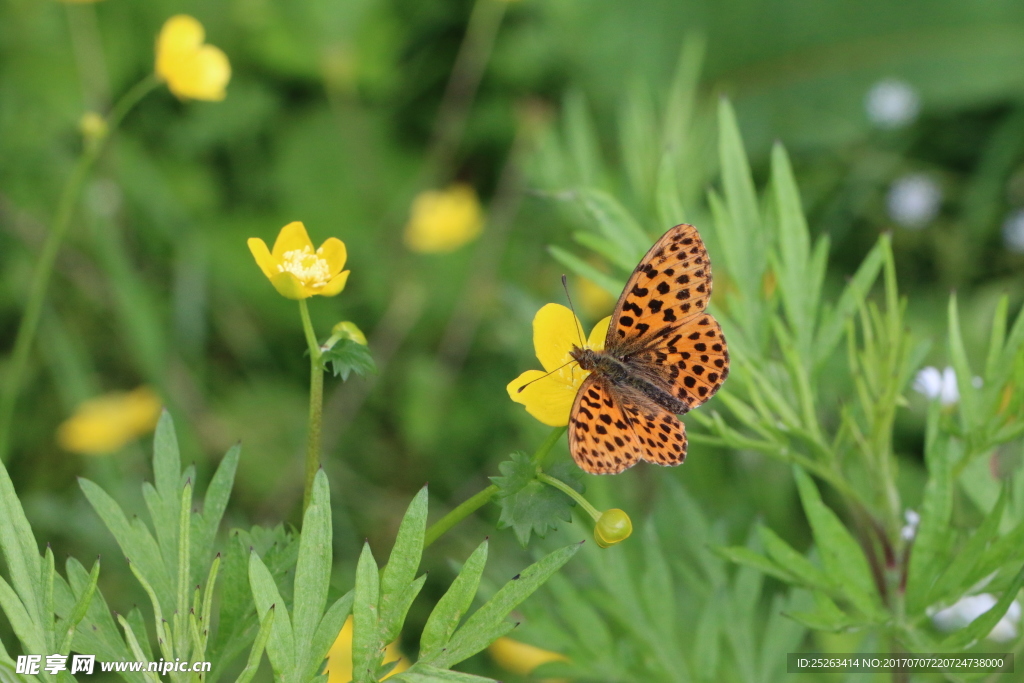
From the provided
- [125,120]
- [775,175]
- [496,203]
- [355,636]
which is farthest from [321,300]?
[355,636]

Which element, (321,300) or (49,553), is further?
(321,300)

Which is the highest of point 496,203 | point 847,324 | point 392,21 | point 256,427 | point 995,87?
point 392,21

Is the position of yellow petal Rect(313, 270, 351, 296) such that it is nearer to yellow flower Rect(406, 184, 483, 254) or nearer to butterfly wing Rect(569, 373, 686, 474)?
butterfly wing Rect(569, 373, 686, 474)

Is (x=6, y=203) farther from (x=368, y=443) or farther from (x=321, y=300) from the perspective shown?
(x=368, y=443)

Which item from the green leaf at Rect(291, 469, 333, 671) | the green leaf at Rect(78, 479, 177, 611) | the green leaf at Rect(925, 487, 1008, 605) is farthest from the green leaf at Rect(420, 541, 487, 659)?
the green leaf at Rect(925, 487, 1008, 605)

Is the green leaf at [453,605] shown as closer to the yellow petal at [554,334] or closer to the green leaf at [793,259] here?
the yellow petal at [554,334]

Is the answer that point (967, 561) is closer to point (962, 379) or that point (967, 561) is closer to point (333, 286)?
point (962, 379)
